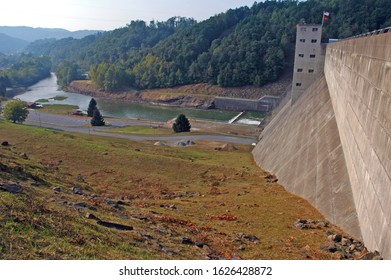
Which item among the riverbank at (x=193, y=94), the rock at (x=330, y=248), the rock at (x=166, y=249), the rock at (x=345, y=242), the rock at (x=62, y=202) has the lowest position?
the rock at (x=330, y=248)

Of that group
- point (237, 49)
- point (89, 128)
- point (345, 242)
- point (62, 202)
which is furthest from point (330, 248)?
Answer: point (237, 49)

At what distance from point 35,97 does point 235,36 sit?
3528 inches

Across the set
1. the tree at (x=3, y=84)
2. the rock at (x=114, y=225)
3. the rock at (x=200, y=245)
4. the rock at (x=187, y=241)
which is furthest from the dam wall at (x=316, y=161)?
the tree at (x=3, y=84)

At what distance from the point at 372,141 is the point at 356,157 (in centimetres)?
361

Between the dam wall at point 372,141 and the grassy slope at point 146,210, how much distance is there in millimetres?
2607

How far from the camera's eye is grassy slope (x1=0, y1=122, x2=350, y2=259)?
1206cm

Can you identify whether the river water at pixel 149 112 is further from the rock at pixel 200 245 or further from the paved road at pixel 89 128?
the rock at pixel 200 245

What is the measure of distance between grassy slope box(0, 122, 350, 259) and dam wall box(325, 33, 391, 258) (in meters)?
2.61

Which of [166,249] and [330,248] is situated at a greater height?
[166,249]

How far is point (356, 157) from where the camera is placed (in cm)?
1838

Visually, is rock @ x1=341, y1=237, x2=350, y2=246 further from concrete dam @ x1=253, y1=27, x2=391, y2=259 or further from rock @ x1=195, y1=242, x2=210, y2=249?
rock @ x1=195, y1=242, x2=210, y2=249

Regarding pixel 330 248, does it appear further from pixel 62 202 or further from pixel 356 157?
pixel 62 202

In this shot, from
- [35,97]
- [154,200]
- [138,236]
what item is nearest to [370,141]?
[138,236]

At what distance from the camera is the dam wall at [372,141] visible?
12.8 metres
